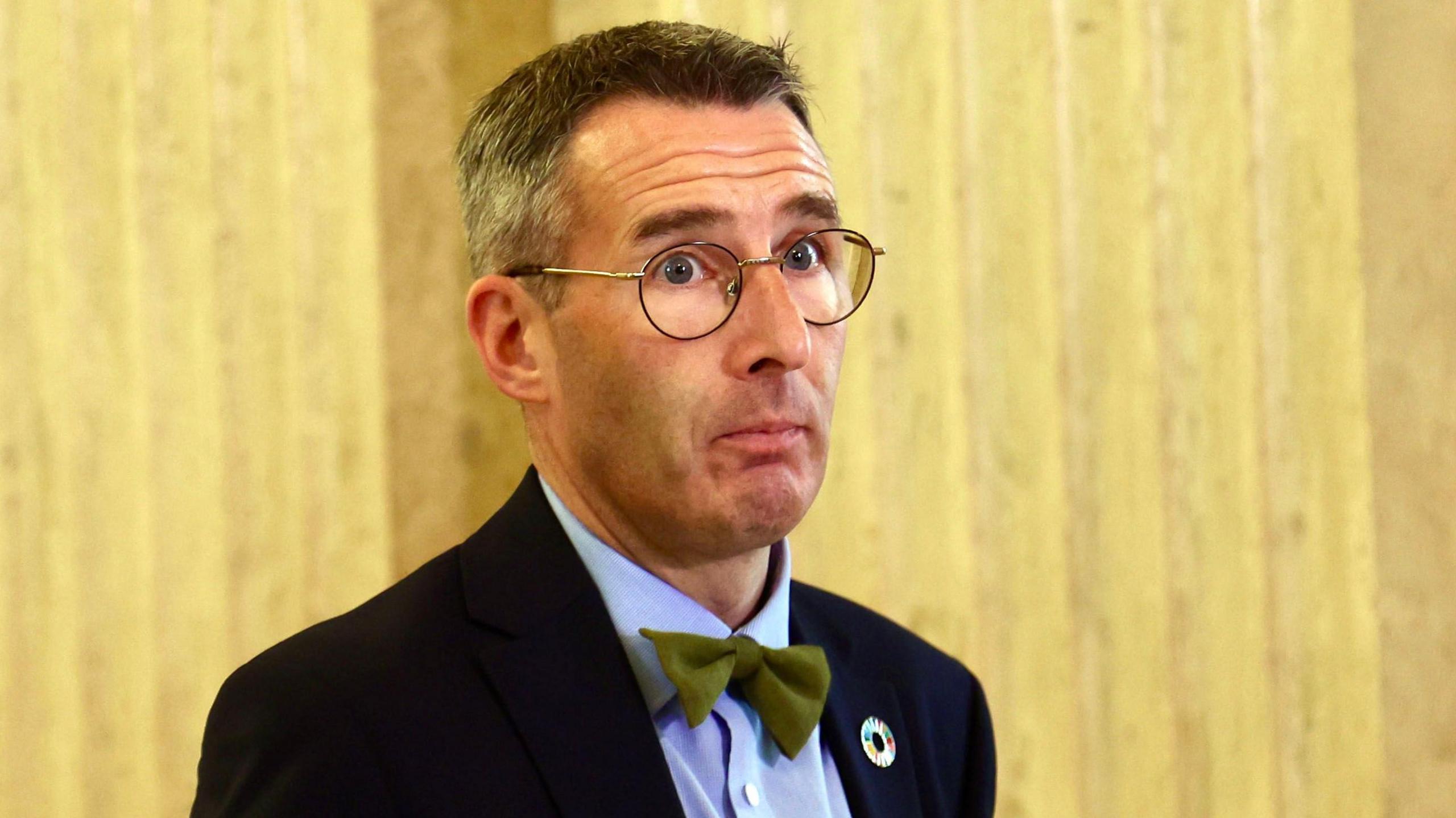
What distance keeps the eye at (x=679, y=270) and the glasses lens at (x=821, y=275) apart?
0.11 metres

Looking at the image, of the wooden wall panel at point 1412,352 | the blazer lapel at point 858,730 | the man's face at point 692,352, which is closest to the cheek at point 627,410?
the man's face at point 692,352

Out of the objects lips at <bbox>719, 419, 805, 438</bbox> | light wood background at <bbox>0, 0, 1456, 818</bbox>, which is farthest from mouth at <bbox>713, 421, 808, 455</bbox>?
light wood background at <bbox>0, 0, 1456, 818</bbox>

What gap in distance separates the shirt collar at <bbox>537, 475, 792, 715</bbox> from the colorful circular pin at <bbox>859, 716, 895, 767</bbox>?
0.74 feet

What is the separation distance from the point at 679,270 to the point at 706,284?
38 millimetres

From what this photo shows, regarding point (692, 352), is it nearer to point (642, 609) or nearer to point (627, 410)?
point (627, 410)

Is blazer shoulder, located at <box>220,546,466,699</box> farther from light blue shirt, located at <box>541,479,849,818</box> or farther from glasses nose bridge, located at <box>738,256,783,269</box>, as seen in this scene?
glasses nose bridge, located at <box>738,256,783,269</box>

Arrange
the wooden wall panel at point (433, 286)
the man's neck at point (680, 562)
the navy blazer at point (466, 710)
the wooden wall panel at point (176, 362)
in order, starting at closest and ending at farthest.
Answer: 1. the navy blazer at point (466, 710)
2. the man's neck at point (680, 562)
3. the wooden wall panel at point (176, 362)
4. the wooden wall panel at point (433, 286)

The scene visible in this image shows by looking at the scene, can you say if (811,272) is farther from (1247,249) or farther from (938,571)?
(1247,249)

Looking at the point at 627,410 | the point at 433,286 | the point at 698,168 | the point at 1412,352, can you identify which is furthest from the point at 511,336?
the point at 1412,352

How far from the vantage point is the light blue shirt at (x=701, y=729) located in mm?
1740

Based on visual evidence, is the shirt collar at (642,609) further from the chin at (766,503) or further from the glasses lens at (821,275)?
the glasses lens at (821,275)

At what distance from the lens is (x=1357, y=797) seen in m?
2.68

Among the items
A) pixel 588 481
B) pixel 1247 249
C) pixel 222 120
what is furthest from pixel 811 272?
pixel 222 120

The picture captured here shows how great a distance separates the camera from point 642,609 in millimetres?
1795
